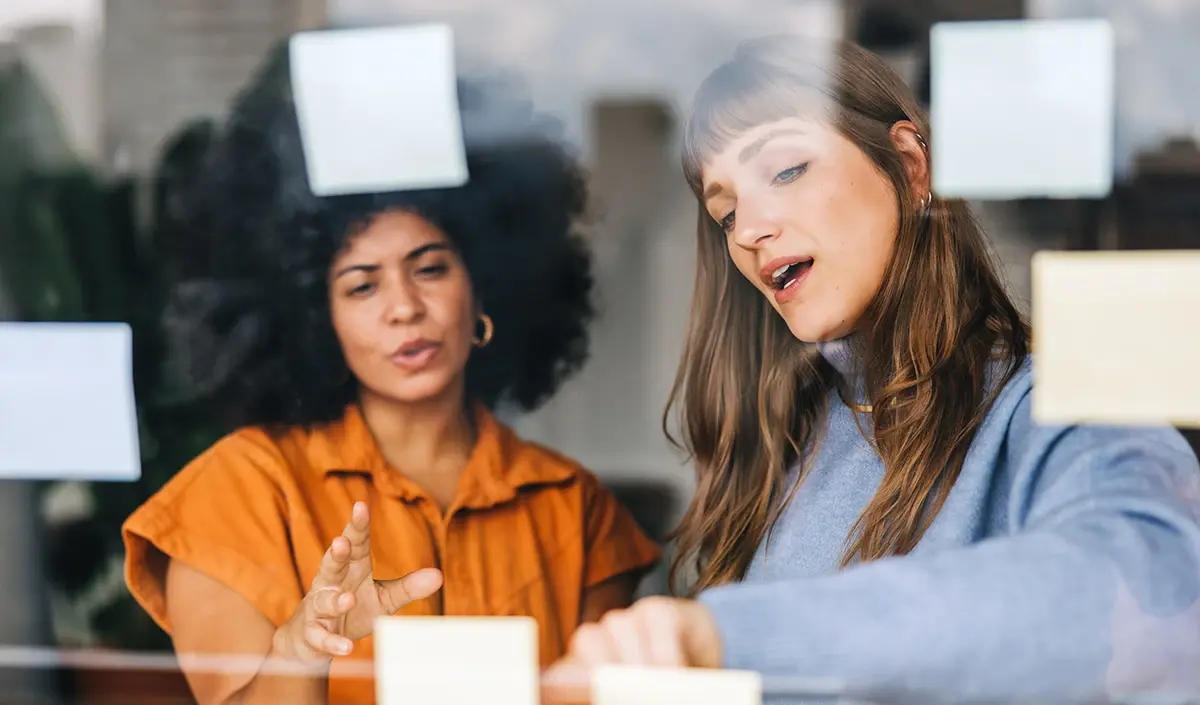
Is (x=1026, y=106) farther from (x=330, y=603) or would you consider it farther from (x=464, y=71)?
(x=330, y=603)

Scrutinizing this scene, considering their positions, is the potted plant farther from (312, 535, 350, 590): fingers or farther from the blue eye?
the blue eye

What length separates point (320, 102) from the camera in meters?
1.11

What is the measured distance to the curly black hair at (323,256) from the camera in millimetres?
1083

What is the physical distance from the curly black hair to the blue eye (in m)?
0.18

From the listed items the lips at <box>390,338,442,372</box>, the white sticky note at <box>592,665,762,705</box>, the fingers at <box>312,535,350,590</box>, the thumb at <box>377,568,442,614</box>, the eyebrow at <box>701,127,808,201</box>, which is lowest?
the white sticky note at <box>592,665,762,705</box>

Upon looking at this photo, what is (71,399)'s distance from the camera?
3.93ft

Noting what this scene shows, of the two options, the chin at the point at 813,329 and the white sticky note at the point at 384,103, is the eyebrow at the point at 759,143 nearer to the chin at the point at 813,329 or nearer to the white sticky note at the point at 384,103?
the chin at the point at 813,329

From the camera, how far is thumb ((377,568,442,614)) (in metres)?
1.12

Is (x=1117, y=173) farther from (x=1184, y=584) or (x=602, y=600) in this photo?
(x=602, y=600)

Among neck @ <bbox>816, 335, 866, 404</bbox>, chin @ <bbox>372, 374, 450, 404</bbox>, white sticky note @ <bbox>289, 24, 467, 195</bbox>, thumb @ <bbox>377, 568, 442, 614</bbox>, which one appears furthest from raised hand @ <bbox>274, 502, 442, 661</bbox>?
neck @ <bbox>816, 335, 866, 404</bbox>

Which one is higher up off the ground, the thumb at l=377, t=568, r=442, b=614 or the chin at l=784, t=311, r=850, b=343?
the chin at l=784, t=311, r=850, b=343

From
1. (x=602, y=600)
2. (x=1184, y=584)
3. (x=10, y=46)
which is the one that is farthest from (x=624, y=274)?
(x=10, y=46)

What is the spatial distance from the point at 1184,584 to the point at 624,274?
563 millimetres

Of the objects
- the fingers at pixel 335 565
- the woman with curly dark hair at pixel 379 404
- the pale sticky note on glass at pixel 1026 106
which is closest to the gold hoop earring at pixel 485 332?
the woman with curly dark hair at pixel 379 404
